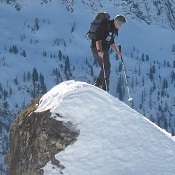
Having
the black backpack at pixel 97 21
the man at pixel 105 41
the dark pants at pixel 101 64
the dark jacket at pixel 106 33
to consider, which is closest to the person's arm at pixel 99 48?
the man at pixel 105 41

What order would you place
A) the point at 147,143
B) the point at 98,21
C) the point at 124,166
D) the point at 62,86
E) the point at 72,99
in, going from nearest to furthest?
1. the point at 124,166
2. the point at 147,143
3. the point at 72,99
4. the point at 62,86
5. the point at 98,21

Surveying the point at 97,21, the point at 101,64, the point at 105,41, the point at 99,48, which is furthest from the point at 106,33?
the point at 101,64

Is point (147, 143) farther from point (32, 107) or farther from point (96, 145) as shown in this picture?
point (32, 107)

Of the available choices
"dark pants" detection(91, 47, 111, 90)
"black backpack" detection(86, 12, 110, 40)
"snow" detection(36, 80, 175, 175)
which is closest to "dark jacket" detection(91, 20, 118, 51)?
"black backpack" detection(86, 12, 110, 40)

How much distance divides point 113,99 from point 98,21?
4.97m

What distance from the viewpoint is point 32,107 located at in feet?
52.9

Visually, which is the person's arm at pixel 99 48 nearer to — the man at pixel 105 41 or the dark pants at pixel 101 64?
the man at pixel 105 41

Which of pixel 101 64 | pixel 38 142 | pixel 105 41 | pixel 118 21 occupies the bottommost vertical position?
pixel 38 142

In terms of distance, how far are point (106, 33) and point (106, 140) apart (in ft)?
24.0

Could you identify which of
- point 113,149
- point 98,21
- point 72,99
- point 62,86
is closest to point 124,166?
point 113,149

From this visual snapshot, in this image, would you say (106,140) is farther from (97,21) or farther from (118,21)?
(118,21)

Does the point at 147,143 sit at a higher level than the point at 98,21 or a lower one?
lower

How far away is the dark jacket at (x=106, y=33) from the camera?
61.7ft

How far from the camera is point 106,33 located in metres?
19.2
